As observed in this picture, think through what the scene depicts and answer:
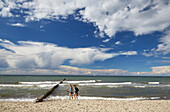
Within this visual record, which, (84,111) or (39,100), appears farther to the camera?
(39,100)

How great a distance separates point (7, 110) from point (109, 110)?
845cm

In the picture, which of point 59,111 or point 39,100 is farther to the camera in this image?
point 39,100

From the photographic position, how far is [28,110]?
9.63 metres

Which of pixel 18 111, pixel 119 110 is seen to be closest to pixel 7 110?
pixel 18 111

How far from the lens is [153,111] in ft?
32.4

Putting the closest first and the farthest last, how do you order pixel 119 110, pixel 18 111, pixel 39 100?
1. pixel 18 111
2. pixel 119 110
3. pixel 39 100

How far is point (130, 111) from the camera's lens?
31.8 ft

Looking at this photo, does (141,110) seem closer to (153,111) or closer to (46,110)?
(153,111)

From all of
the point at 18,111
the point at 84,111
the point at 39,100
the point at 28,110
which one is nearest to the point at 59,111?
the point at 84,111

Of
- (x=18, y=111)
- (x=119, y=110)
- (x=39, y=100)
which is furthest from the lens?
(x=39, y=100)

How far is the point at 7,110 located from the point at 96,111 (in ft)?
23.9

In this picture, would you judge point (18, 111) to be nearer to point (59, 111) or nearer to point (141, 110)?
point (59, 111)

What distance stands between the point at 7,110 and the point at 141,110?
11.3 metres

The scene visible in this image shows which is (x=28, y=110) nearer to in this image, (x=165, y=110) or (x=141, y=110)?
(x=141, y=110)
